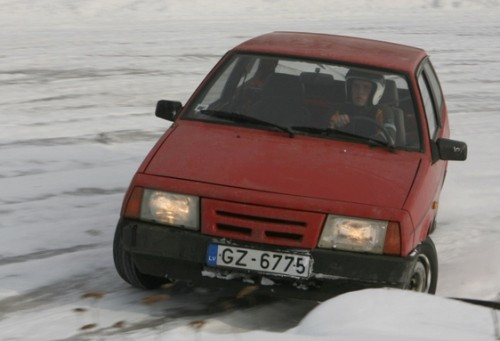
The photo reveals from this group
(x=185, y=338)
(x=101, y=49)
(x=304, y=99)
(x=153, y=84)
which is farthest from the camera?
(x=101, y=49)

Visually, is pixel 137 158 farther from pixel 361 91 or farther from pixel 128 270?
pixel 128 270

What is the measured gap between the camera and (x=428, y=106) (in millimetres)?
7414

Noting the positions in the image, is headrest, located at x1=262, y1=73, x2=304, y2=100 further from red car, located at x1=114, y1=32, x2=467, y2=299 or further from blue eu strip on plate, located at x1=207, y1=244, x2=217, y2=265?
blue eu strip on plate, located at x1=207, y1=244, x2=217, y2=265

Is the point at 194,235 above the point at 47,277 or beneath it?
above

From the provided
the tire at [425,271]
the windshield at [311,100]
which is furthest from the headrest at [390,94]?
the tire at [425,271]

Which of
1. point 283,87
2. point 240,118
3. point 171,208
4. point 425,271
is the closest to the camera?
point 171,208

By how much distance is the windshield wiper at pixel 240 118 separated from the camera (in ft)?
21.6

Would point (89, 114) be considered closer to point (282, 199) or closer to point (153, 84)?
point (153, 84)

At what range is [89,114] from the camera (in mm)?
12438

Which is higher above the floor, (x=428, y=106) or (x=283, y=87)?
(x=283, y=87)

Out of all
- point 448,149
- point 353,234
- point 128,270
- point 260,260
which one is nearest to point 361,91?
point 448,149

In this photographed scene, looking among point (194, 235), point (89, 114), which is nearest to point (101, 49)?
point (89, 114)

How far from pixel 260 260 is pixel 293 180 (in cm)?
51

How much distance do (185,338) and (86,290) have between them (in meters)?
1.18
